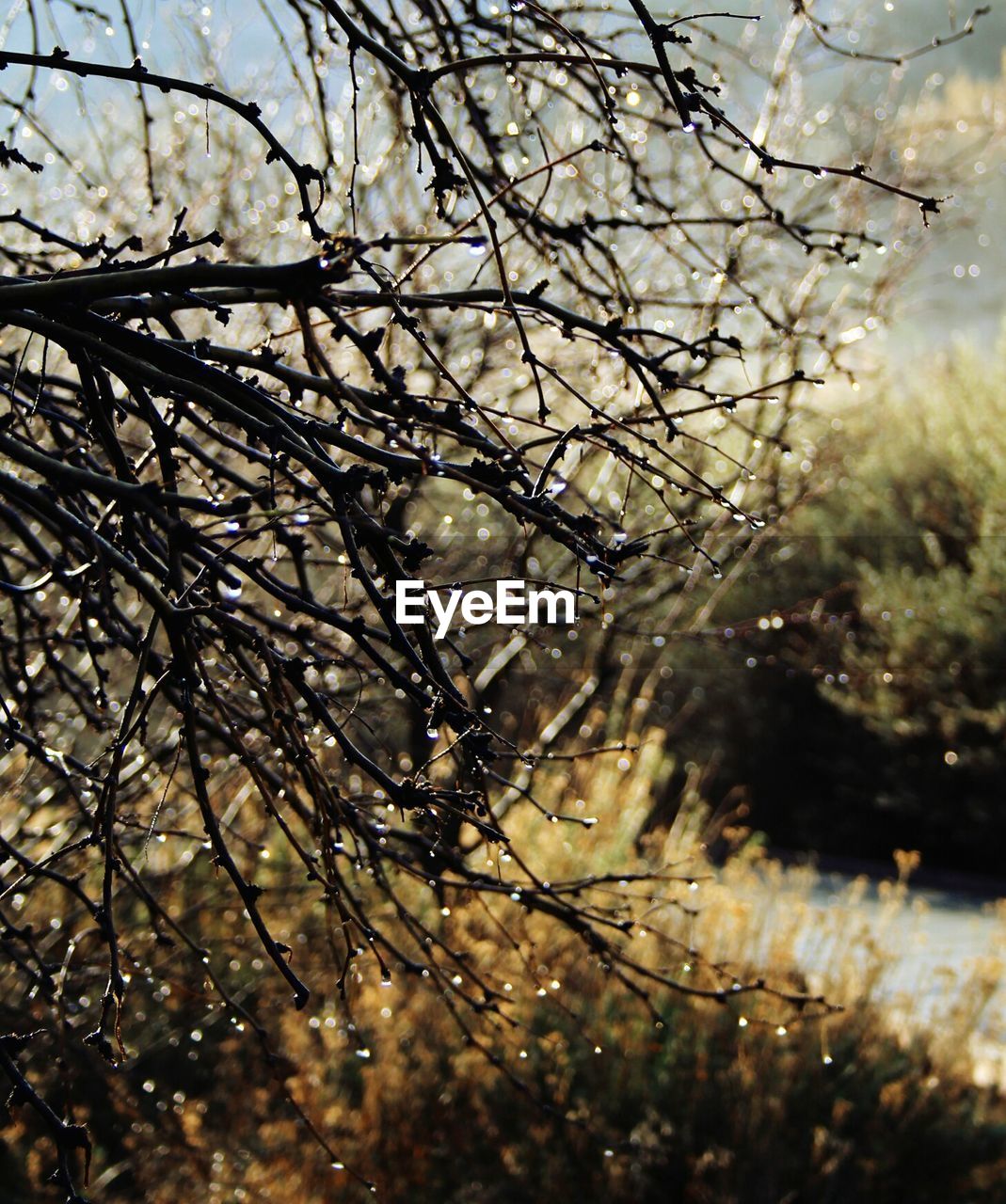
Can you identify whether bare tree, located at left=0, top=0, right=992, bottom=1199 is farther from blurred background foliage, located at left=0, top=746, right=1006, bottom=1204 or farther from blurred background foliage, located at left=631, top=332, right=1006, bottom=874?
blurred background foliage, located at left=631, top=332, right=1006, bottom=874

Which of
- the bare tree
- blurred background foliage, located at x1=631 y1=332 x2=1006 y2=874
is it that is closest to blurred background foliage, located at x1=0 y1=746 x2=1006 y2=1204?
the bare tree

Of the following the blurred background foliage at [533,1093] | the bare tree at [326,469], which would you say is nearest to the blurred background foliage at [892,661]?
the blurred background foliage at [533,1093]

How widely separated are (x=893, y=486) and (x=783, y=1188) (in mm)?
8878

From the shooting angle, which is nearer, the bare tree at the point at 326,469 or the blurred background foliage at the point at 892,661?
the bare tree at the point at 326,469

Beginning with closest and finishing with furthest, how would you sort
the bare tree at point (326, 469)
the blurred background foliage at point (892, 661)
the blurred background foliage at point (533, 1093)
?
the bare tree at point (326, 469), the blurred background foliage at point (533, 1093), the blurred background foliage at point (892, 661)

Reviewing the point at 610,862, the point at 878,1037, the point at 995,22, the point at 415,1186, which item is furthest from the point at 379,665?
the point at 995,22

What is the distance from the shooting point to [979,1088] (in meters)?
4.79

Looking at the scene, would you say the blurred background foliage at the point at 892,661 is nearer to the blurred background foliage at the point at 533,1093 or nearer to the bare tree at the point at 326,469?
the blurred background foliage at the point at 533,1093

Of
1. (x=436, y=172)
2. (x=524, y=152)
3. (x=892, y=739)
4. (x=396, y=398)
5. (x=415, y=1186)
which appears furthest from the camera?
(x=892, y=739)

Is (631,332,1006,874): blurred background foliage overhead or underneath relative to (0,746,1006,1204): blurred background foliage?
overhead

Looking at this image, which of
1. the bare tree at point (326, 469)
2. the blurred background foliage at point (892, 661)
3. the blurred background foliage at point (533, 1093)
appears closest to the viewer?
the bare tree at point (326, 469)

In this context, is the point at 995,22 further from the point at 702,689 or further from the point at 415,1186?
the point at 415,1186

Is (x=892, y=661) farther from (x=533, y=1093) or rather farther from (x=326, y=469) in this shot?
(x=326, y=469)

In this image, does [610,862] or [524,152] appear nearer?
[524,152]
